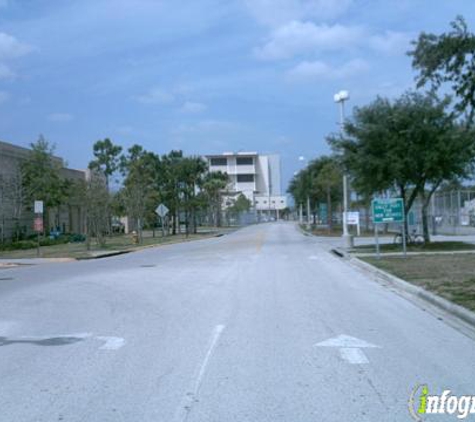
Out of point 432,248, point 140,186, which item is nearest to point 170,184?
point 140,186

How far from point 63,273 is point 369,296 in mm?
11921

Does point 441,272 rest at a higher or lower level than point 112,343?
higher

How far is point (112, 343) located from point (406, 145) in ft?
73.3

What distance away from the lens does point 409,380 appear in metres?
7.39

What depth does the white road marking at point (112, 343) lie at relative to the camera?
9.38 meters

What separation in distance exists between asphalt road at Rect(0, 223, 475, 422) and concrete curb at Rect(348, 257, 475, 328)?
0.43 metres

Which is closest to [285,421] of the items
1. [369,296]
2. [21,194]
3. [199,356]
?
[199,356]

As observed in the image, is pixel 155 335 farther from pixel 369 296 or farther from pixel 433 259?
pixel 433 259

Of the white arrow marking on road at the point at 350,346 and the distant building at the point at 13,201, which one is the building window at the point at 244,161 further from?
the white arrow marking on road at the point at 350,346

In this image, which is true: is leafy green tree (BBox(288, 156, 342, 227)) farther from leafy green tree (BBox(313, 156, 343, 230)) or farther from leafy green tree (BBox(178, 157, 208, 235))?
leafy green tree (BBox(178, 157, 208, 235))

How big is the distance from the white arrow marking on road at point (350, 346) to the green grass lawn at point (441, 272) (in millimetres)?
3269

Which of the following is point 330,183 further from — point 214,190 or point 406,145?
point 214,190

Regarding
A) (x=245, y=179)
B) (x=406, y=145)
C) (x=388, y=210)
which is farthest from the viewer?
(x=245, y=179)

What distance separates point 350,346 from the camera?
9.28 m
